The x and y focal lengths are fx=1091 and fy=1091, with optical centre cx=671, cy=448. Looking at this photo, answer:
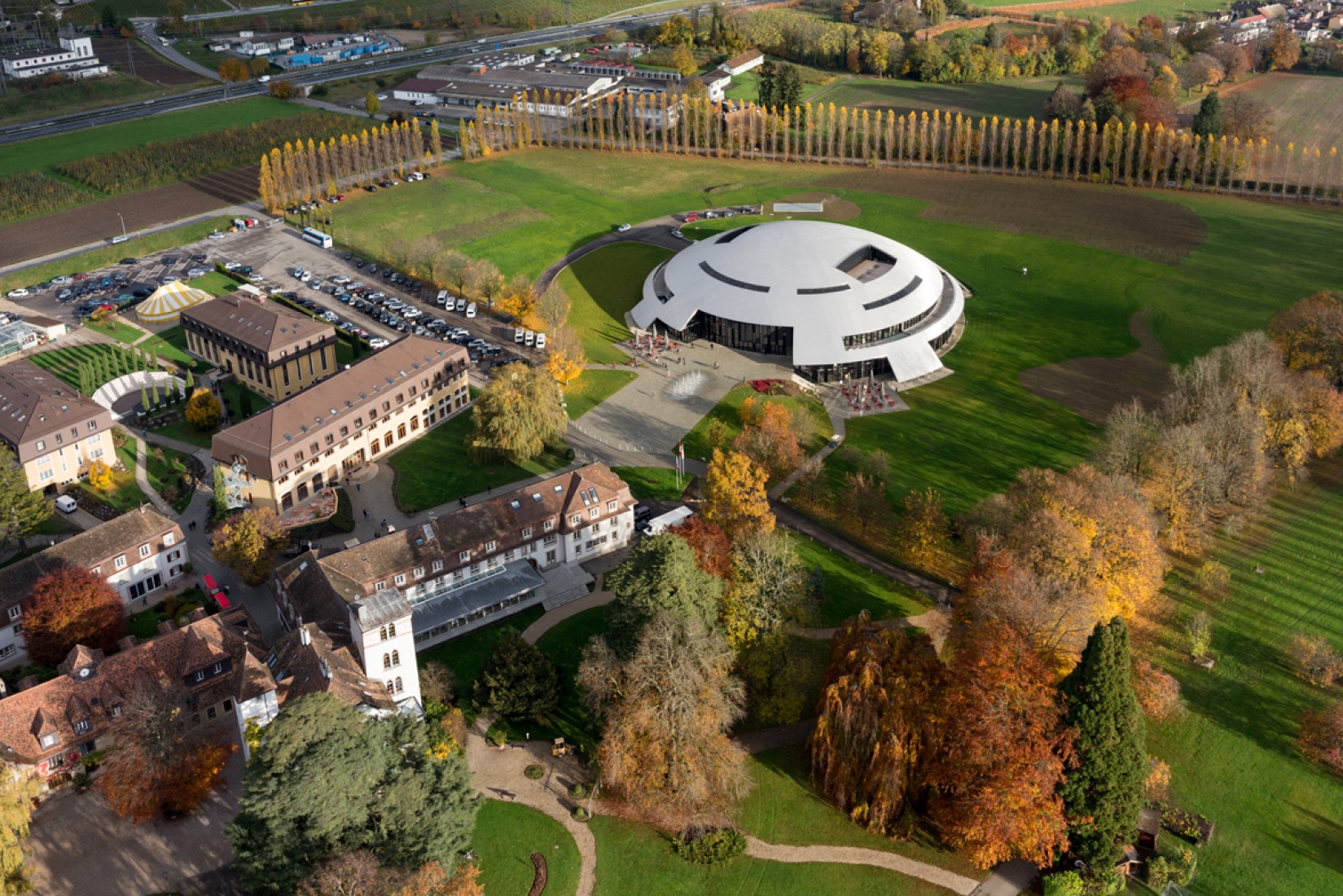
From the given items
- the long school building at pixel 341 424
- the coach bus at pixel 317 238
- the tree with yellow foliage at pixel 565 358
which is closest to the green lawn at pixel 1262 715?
the tree with yellow foliage at pixel 565 358

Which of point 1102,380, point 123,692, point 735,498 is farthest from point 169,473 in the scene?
point 1102,380

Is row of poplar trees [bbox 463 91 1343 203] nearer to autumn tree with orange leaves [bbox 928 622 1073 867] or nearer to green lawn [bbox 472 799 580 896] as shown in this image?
autumn tree with orange leaves [bbox 928 622 1073 867]

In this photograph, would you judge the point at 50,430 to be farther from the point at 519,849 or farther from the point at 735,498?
the point at 735,498

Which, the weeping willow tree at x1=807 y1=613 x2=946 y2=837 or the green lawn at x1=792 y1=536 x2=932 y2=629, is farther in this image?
the green lawn at x1=792 y1=536 x2=932 y2=629

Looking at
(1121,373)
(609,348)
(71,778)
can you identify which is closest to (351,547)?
(71,778)

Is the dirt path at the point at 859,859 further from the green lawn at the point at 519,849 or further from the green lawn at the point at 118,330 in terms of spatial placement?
the green lawn at the point at 118,330

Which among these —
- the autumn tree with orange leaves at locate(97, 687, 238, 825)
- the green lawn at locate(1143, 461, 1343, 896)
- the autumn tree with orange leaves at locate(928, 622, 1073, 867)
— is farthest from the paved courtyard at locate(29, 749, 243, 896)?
the green lawn at locate(1143, 461, 1343, 896)

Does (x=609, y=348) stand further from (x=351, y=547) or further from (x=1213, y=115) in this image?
(x=1213, y=115)
